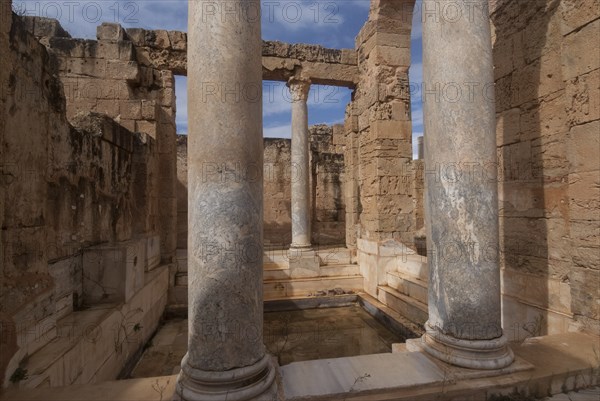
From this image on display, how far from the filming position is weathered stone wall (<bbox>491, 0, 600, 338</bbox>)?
345cm

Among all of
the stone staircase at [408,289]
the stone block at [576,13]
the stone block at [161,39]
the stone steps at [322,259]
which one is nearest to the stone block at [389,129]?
the stone staircase at [408,289]

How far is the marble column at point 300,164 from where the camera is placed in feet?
29.3

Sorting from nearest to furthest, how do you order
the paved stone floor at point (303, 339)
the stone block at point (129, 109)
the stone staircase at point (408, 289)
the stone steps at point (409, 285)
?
the paved stone floor at point (303, 339), the stone staircase at point (408, 289), the stone steps at point (409, 285), the stone block at point (129, 109)

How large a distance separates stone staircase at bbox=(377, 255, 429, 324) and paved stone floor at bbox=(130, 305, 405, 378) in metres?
0.54

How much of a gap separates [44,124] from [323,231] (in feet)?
36.2

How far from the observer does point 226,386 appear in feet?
7.40

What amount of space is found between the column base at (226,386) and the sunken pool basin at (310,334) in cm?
238

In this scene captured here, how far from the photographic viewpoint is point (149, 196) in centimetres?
718

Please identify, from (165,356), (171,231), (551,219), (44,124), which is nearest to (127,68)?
(171,231)

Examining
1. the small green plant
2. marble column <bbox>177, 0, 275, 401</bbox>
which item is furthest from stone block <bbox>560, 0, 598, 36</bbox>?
the small green plant

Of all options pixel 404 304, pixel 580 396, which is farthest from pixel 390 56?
pixel 580 396

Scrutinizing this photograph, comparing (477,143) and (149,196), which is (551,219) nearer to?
(477,143)

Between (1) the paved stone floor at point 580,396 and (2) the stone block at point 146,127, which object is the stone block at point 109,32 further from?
(1) the paved stone floor at point 580,396

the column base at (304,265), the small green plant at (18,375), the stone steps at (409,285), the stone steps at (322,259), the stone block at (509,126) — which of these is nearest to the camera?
the small green plant at (18,375)
